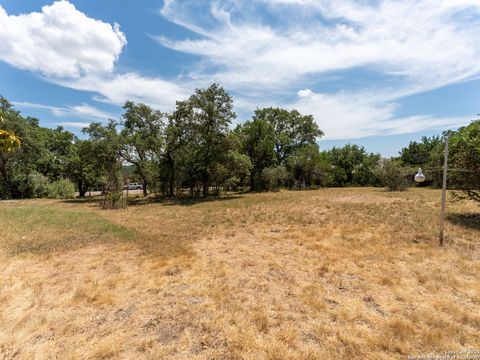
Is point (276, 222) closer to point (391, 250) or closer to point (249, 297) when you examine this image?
point (391, 250)

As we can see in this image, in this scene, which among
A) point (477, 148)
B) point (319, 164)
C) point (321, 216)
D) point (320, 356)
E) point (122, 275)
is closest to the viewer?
point (320, 356)

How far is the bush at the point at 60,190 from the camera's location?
23875 millimetres

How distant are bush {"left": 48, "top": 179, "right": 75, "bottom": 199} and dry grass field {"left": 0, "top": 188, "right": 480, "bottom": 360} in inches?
721

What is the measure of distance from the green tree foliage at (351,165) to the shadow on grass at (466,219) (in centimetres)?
2215

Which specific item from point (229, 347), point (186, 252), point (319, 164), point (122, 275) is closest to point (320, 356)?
point (229, 347)

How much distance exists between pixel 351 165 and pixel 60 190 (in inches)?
1304

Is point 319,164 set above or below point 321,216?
above

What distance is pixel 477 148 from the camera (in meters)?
8.73

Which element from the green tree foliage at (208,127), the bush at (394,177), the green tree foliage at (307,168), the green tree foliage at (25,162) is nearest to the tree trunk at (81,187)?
the green tree foliage at (25,162)

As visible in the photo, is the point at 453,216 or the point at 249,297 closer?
the point at 249,297

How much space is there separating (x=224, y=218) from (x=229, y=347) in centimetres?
827

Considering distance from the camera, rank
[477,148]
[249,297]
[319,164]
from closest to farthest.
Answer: [249,297]
[477,148]
[319,164]

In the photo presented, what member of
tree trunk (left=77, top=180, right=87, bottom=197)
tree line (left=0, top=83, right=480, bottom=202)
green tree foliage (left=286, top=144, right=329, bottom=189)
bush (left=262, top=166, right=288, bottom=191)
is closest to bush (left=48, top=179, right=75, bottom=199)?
tree line (left=0, top=83, right=480, bottom=202)

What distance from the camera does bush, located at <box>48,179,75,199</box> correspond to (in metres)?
23.9
